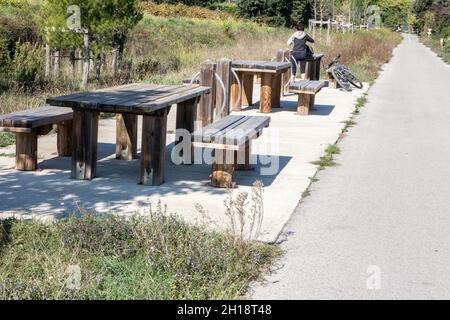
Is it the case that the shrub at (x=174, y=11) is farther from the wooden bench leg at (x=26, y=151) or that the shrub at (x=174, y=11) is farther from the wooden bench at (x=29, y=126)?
the wooden bench leg at (x=26, y=151)

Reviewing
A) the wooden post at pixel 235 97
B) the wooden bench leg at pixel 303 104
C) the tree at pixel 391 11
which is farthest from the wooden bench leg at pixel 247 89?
the tree at pixel 391 11

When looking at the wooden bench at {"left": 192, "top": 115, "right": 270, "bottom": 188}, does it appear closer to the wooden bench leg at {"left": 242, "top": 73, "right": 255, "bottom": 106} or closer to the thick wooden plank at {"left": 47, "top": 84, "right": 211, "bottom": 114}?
the thick wooden plank at {"left": 47, "top": 84, "right": 211, "bottom": 114}

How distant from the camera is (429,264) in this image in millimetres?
5203

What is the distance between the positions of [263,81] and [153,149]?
672 cm

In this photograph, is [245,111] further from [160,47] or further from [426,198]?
[160,47]

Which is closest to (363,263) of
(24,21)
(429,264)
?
(429,264)

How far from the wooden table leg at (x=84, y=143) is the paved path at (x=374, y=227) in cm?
217

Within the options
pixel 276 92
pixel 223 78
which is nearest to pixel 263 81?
pixel 276 92

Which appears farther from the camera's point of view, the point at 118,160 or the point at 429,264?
the point at 118,160

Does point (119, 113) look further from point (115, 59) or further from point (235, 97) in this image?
point (115, 59)

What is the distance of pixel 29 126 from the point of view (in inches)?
285

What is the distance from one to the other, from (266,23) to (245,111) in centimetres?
4846

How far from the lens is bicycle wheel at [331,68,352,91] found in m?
19.0

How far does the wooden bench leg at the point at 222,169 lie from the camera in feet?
23.3
